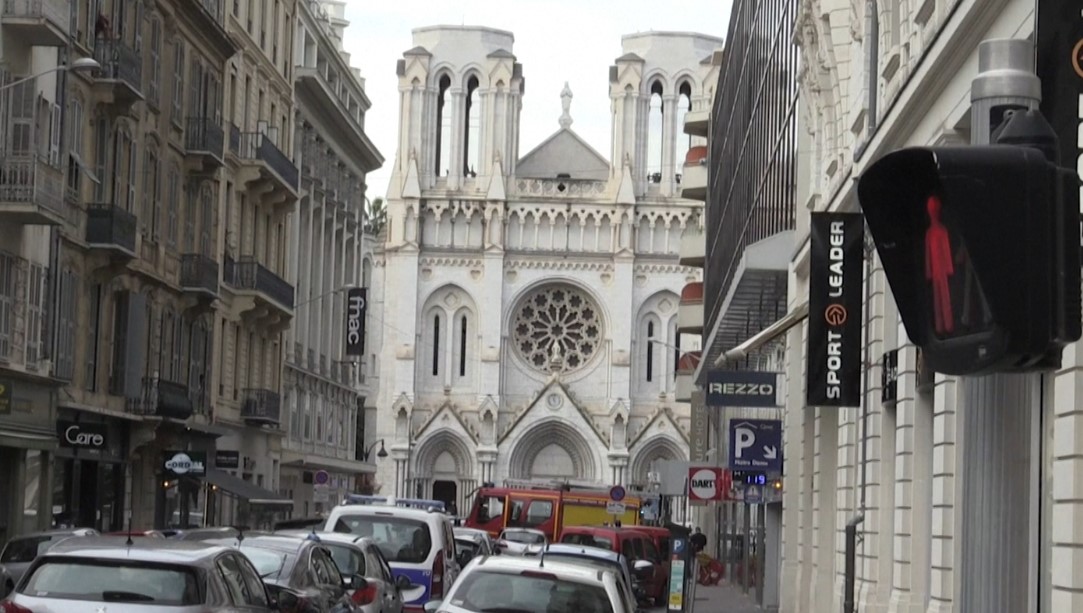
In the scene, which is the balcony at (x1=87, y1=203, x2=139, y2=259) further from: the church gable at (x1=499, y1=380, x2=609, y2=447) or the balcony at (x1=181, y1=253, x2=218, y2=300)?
the church gable at (x1=499, y1=380, x2=609, y2=447)

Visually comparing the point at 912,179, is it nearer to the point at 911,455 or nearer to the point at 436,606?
the point at 436,606

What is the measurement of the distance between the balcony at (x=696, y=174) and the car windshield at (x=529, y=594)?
6223 cm

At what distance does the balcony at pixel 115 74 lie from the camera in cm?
3938

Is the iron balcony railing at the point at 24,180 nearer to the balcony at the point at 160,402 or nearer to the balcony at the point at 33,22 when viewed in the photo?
the balcony at the point at 33,22

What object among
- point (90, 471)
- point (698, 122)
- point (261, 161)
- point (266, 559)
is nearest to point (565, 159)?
point (698, 122)

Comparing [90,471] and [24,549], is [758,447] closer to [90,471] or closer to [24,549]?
[90,471]

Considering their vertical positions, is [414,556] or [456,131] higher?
[456,131]

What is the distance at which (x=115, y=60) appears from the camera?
39.7 meters

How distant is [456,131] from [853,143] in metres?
81.3

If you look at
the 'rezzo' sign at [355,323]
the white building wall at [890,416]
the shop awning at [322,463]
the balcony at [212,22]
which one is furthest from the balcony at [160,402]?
the 'rezzo' sign at [355,323]

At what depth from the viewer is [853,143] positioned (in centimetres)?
2819

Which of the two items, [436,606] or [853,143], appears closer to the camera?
[436,606]

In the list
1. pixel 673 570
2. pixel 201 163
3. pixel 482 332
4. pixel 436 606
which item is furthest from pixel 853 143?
pixel 482 332

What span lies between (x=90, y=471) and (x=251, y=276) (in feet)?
42.6
